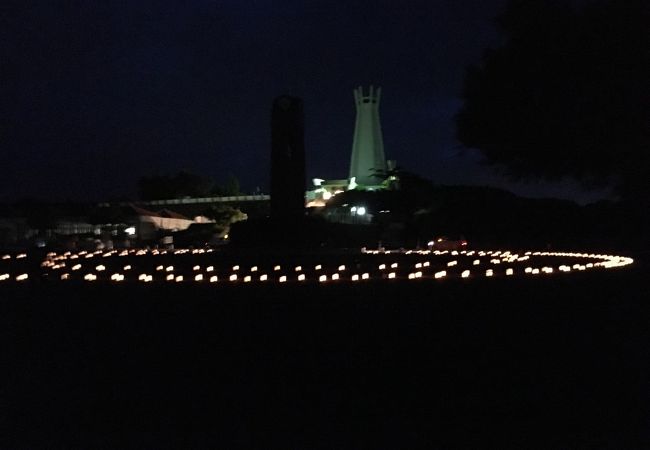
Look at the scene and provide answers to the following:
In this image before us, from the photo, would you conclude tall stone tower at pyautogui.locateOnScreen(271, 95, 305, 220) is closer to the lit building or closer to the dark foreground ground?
the dark foreground ground

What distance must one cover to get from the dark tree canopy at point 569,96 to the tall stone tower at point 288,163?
6.30 m

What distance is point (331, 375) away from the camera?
550 centimetres

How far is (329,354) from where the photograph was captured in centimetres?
604

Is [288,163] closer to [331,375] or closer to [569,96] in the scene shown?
[569,96]

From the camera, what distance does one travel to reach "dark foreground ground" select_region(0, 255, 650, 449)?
14.8ft

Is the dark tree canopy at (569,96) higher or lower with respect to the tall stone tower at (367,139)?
lower

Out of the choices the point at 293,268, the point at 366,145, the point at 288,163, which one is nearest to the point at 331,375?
the point at 293,268

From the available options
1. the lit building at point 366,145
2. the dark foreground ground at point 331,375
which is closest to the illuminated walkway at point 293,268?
the dark foreground ground at point 331,375

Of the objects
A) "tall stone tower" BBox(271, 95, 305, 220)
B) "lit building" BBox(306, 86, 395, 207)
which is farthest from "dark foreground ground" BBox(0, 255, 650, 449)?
"lit building" BBox(306, 86, 395, 207)

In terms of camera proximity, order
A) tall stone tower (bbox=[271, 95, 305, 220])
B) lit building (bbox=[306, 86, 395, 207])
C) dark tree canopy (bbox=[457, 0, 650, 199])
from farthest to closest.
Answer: lit building (bbox=[306, 86, 395, 207]) < tall stone tower (bbox=[271, 95, 305, 220]) < dark tree canopy (bbox=[457, 0, 650, 199])

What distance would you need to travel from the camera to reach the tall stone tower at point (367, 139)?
63281mm

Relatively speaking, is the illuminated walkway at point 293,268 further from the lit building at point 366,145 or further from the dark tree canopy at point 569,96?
the lit building at point 366,145

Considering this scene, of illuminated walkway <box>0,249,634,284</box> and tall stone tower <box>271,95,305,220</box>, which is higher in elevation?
tall stone tower <box>271,95,305,220</box>

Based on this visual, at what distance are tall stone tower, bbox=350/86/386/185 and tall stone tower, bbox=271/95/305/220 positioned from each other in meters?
42.4
